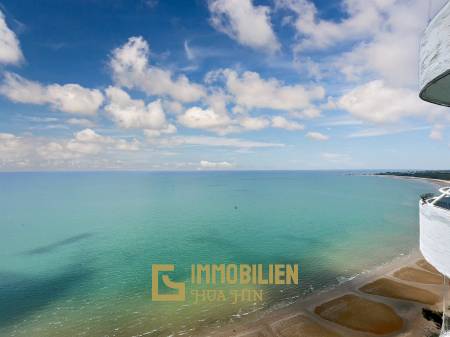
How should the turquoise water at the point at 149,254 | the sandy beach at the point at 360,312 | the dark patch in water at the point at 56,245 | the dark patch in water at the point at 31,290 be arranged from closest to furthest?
the sandy beach at the point at 360,312, the turquoise water at the point at 149,254, the dark patch in water at the point at 31,290, the dark patch in water at the point at 56,245

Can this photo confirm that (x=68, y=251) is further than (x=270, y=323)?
A: Yes

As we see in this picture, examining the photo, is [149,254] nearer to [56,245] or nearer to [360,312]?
[56,245]

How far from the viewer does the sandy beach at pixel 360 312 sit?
2305 centimetres

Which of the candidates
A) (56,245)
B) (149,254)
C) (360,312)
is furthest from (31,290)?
(360,312)

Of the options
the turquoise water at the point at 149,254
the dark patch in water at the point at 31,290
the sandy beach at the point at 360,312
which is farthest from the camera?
the dark patch in water at the point at 31,290

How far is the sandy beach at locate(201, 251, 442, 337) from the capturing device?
75.6 ft

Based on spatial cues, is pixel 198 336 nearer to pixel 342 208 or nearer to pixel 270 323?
pixel 270 323

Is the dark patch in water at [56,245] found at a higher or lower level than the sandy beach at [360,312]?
lower

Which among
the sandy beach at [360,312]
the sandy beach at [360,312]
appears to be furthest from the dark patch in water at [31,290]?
the sandy beach at [360,312]

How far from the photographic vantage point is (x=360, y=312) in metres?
25.7

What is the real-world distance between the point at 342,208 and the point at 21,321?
277 feet

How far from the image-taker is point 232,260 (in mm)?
40844

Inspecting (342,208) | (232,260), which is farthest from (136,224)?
(342,208)

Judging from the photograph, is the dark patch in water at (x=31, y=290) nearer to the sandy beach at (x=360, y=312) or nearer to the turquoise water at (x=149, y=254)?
the turquoise water at (x=149, y=254)
